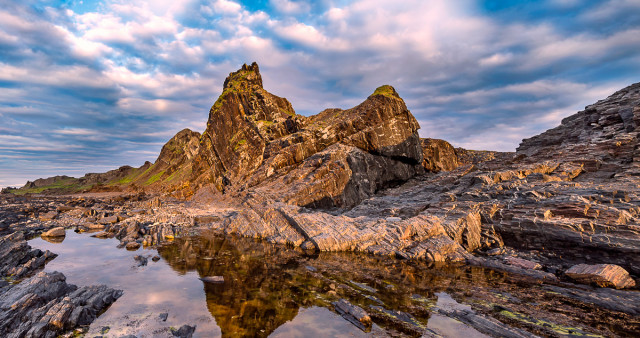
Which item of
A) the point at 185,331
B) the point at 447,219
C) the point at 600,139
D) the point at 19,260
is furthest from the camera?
the point at 600,139

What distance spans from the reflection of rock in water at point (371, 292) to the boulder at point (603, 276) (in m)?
3.44

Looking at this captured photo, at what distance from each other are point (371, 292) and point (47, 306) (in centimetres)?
1701

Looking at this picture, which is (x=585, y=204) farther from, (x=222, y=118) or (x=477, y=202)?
(x=222, y=118)

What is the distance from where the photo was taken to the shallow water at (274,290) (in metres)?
12.5

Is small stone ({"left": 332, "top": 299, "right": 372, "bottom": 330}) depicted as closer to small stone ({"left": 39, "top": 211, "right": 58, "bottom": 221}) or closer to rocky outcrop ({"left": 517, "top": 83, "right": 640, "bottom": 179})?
rocky outcrop ({"left": 517, "top": 83, "right": 640, "bottom": 179})

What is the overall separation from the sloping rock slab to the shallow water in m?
0.91

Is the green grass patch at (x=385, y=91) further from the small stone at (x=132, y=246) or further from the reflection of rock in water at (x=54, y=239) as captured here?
the reflection of rock in water at (x=54, y=239)

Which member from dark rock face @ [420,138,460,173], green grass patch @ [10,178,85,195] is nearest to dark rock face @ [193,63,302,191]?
dark rock face @ [420,138,460,173]

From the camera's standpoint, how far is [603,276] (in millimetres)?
17625

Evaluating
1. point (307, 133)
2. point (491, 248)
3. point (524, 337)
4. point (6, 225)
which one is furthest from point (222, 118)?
point (524, 337)

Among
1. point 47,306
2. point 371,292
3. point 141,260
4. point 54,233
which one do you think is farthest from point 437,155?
point 47,306

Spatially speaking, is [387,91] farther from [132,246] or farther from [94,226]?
[94,226]

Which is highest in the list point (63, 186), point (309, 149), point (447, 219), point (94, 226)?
point (309, 149)

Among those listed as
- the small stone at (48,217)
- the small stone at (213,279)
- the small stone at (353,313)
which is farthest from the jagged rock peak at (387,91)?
the small stone at (48,217)
